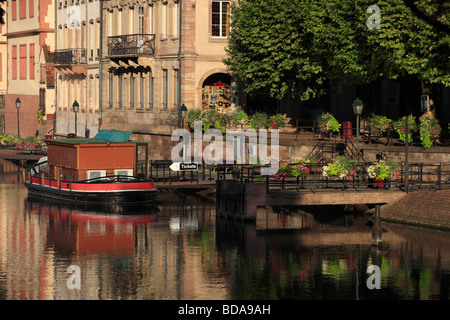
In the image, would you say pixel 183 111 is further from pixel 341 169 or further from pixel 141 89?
pixel 341 169

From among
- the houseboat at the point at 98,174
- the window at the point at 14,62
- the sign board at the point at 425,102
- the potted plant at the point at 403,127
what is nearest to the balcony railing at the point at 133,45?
the houseboat at the point at 98,174

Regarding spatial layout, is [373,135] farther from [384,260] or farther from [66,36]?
[66,36]

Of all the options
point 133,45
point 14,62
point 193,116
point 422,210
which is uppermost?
point 133,45

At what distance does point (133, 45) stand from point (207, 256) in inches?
1434

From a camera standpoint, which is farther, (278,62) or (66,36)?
(66,36)

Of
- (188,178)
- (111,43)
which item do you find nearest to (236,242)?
(188,178)

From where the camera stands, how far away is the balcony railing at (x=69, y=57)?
3285 inches

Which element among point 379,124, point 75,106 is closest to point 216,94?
point 75,106

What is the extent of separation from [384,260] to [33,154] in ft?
143

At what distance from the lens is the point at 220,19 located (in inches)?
2645

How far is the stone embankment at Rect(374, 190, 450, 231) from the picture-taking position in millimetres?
43112

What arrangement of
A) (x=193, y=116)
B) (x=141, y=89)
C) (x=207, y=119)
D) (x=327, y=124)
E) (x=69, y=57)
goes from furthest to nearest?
(x=69, y=57) → (x=141, y=89) → (x=193, y=116) → (x=207, y=119) → (x=327, y=124)

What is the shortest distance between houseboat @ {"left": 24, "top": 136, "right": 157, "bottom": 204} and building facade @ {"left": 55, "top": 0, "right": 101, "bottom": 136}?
81.9 feet

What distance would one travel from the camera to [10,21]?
103 metres
